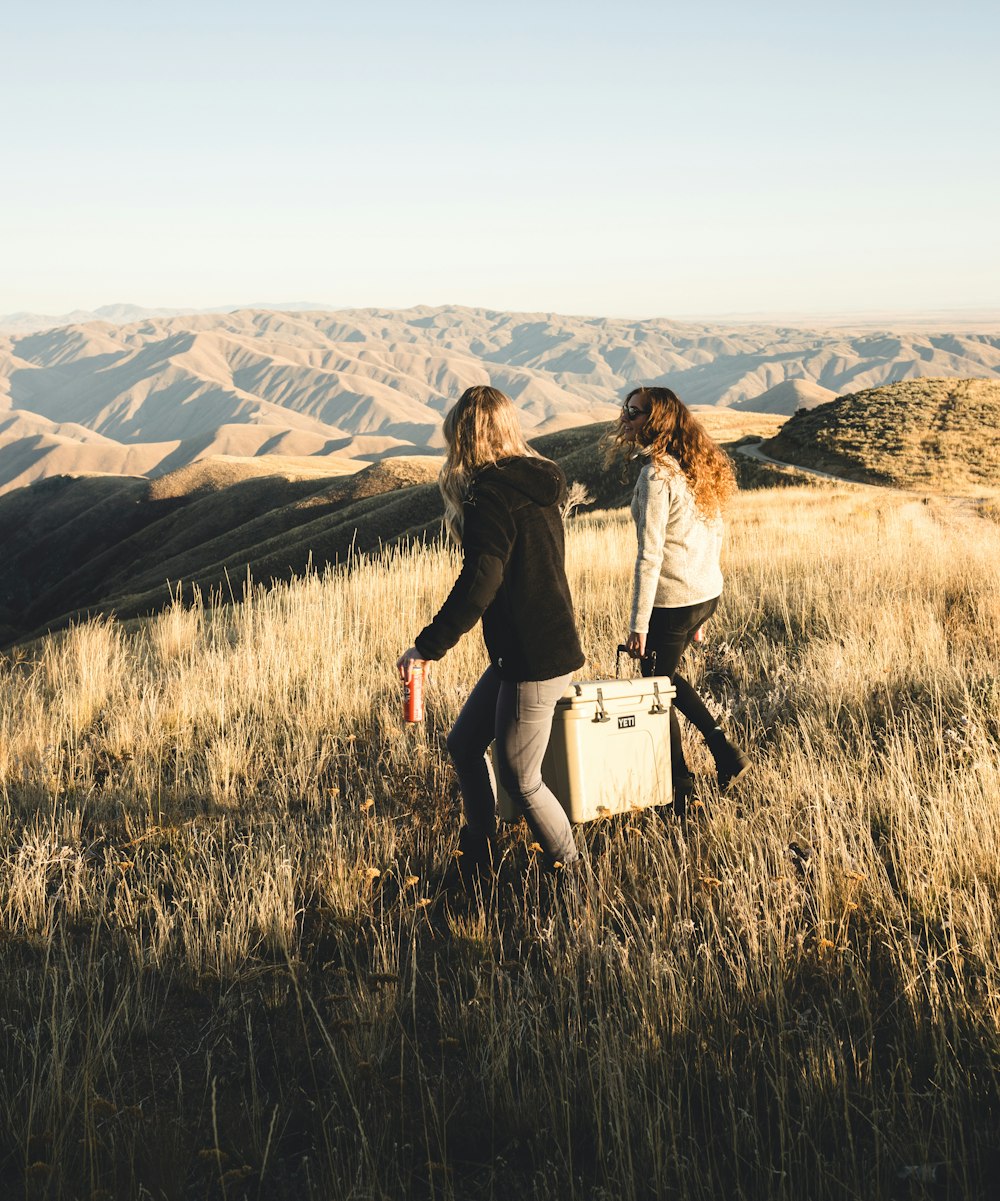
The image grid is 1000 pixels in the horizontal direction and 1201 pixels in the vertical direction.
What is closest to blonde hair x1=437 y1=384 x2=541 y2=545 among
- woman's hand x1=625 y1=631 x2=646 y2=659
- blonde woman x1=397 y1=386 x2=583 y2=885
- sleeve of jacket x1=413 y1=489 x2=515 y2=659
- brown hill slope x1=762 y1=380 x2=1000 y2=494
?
blonde woman x1=397 y1=386 x2=583 y2=885

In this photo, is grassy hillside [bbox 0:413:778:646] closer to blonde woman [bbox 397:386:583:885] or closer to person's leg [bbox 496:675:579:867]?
blonde woman [bbox 397:386:583:885]

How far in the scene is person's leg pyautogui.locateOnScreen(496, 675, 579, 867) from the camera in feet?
11.3

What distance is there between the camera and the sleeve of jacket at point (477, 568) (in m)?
3.24

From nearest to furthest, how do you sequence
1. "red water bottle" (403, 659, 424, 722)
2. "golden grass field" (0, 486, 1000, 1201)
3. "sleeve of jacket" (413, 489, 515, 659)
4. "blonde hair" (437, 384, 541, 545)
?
"golden grass field" (0, 486, 1000, 1201)
"sleeve of jacket" (413, 489, 515, 659)
"blonde hair" (437, 384, 541, 545)
"red water bottle" (403, 659, 424, 722)

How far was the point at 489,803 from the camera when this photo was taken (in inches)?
151

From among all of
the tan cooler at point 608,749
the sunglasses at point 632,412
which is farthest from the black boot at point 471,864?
the sunglasses at point 632,412

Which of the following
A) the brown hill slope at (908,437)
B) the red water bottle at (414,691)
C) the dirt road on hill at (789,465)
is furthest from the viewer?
the brown hill slope at (908,437)

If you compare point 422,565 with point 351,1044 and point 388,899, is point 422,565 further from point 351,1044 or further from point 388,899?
point 351,1044

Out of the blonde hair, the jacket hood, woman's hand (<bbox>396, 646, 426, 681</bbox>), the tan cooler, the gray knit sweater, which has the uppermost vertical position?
the blonde hair

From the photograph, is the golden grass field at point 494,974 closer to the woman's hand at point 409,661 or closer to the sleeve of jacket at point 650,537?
the woman's hand at point 409,661

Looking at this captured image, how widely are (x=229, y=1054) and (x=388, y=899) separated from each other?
101 cm

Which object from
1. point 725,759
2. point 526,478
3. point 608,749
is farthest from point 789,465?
point 526,478

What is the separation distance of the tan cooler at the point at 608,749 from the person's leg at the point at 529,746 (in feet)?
0.83

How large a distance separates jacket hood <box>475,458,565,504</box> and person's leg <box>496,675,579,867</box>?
2.19 ft
